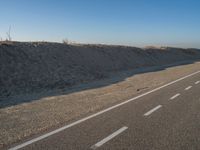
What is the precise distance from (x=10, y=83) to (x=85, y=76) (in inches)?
298

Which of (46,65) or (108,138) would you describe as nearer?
(108,138)

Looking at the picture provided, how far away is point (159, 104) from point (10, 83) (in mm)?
10245

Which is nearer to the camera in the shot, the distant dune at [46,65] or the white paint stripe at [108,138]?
the white paint stripe at [108,138]

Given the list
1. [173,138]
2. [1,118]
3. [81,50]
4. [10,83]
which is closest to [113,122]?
[173,138]

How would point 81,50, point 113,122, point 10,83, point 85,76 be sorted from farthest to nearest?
point 81,50
point 85,76
point 10,83
point 113,122

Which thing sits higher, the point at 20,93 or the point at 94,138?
the point at 94,138

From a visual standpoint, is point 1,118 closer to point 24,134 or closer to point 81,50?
point 24,134

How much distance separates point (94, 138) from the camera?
639 cm

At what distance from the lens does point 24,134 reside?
7.00 meters

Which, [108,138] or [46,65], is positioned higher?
[108,138]

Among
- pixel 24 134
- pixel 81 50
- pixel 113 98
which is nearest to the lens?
pixel 24 134

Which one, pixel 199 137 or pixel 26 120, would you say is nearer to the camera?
pixel 199 137

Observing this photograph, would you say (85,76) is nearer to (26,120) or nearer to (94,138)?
(26,120)

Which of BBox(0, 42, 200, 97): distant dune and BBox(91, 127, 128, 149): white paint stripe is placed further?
BBox(0, 42, 200, 97): distant dune
